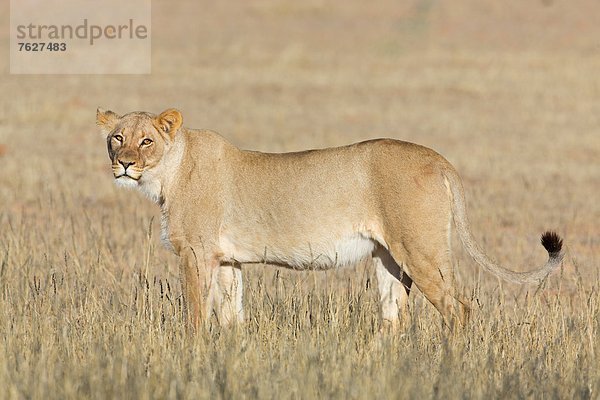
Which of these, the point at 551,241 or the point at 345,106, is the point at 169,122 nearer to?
the point at 551,241

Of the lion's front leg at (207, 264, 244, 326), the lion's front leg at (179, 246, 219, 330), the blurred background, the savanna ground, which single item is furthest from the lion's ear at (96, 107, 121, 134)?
the blurred background

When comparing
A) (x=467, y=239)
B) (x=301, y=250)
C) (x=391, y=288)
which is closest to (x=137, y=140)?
(x=301, y=250)

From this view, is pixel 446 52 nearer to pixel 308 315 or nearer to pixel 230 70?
pixel 230 70

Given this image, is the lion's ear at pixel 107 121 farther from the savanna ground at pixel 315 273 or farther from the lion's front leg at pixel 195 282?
the lion's front leg at pixel 195 282

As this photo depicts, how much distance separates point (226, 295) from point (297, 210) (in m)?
0.61

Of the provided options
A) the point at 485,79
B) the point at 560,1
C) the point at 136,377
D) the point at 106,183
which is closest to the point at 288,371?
the point at 136,377

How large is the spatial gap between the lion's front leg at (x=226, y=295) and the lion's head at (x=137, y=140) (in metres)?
0.71

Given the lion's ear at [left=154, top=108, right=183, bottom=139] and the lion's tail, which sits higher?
the lion's ear at [left=154, top=108, right=183, bottom=139]

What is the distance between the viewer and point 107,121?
655cm

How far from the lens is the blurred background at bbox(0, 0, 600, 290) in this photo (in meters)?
10.8

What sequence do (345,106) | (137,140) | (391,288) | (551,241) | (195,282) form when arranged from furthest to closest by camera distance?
1. (345,106)
2. (391,288)
3. (137,140)
4. (195,282)
5. (551,241)

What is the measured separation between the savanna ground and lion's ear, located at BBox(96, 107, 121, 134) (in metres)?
0.63

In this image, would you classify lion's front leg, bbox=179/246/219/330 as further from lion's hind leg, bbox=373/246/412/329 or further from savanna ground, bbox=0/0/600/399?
lion's hind leg, bbox=373/246/412/329

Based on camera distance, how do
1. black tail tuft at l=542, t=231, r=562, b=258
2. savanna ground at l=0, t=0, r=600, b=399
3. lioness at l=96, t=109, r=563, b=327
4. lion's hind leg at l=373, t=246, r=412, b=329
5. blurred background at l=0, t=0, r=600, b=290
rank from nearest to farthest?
savanna ground at l=0, t=0, r=600, b=399
black tail tuft at l=542, t=231, r=562, b=258
lioness at l=96, t=109, r=563, b=327
lion's hind leg at l=373, t=246, r=412, b=329
blurred background at l=0, t=0, r=600, b=290
